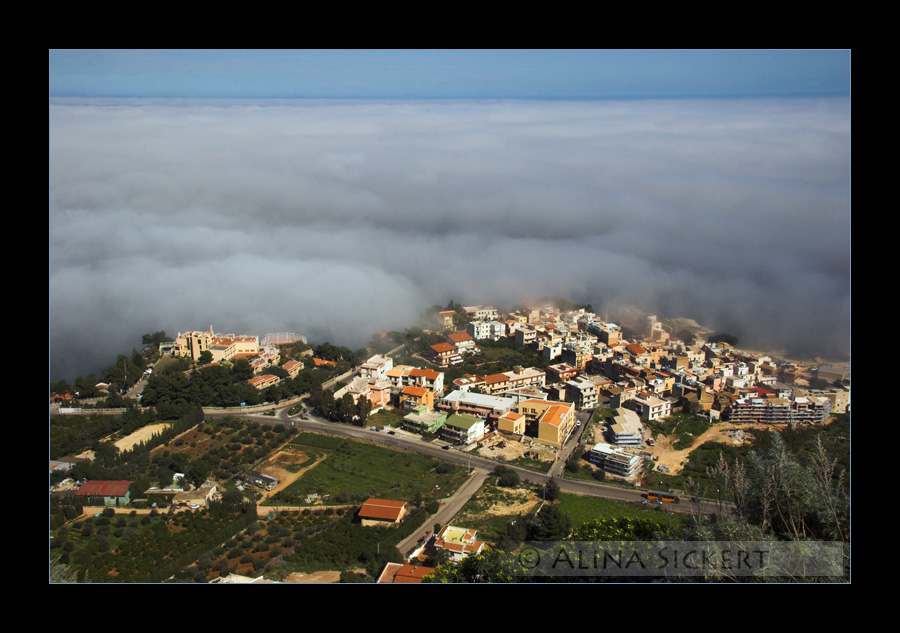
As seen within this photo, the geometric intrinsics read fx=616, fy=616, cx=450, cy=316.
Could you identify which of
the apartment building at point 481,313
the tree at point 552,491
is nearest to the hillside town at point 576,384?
the apartment building at point 481,313

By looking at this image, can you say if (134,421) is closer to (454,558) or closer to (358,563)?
(358,563)

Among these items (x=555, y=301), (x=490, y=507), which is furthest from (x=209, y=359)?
(x=555, y=301)

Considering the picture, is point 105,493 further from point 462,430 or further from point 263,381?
point 462,430

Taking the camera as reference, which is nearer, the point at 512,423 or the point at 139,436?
the point at 139,436

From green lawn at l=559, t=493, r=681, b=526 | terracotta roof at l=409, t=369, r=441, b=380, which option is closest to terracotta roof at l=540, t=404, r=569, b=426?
green lawn at l=559, t=493, r=681, b=526

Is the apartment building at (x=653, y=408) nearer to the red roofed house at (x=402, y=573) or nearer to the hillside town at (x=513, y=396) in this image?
the hillside town at (x=513, y=396)

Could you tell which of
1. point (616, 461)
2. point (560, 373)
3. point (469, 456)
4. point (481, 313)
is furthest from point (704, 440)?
point (481, 313)

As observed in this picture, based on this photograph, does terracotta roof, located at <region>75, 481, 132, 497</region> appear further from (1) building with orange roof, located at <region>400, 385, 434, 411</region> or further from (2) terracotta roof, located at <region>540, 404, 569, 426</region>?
(2) terracotta roof, located at <region>540, 404, 569, 426</region>
